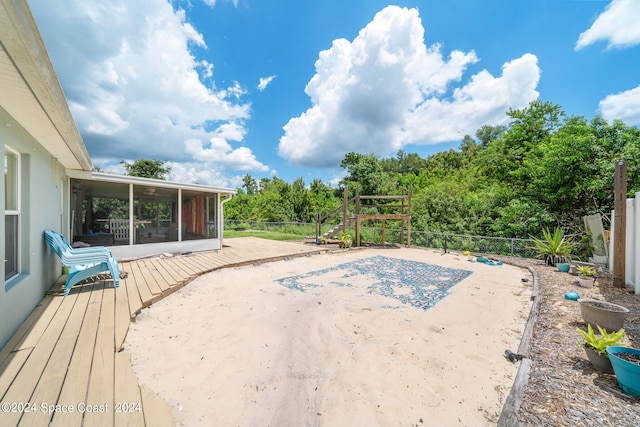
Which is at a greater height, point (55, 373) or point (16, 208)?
point (16, 208)

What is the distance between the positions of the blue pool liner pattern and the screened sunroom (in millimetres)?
4415

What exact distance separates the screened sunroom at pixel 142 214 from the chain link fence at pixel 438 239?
5.37 meters

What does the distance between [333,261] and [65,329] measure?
6.31 metres

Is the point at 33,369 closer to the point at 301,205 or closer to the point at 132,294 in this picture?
the point at 132,294

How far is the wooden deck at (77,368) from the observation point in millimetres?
1649

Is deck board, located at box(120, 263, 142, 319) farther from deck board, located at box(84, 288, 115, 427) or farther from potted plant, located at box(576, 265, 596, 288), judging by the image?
potted plant, located at box(576, 265, 596, 288)

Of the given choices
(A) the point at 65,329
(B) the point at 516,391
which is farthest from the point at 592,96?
(A) the point at 65,329

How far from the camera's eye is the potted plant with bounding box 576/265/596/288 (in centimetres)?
517

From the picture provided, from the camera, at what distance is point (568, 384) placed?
2.15 meters

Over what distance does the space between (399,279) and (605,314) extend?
3.39 meters

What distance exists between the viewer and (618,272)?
4938 mm

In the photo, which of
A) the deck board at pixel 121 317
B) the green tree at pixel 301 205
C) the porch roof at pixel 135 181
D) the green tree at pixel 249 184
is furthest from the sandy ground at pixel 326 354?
the green tree at pixel 249 184

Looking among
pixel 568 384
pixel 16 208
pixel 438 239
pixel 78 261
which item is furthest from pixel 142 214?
pixel 568 384

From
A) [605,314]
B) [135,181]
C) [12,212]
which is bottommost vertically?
[605,314]
